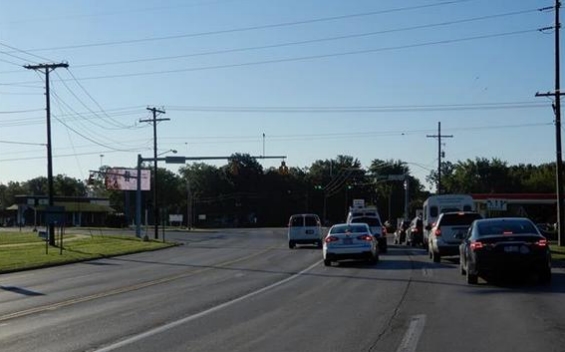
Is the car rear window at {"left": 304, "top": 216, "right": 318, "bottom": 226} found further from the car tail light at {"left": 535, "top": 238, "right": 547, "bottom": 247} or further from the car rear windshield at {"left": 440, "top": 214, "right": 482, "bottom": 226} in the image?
the car tail light at {"left": 535, "top": 238, "right": 547, "bottom": 247}

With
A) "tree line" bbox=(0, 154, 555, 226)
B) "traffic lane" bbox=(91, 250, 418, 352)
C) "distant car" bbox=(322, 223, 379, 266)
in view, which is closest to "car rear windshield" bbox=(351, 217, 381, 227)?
"distant car" bbox=(322, 223, 379, 266)

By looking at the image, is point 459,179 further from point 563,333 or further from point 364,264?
point 563,333

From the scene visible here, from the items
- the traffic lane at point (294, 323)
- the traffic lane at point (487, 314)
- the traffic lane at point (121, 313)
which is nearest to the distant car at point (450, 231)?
the traffic lane at point (121, 313)

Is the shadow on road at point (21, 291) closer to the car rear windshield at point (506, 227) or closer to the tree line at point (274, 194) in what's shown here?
the car rear windshield at point (506, 227)

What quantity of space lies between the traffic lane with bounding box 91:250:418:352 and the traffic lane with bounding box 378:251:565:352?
550 mm

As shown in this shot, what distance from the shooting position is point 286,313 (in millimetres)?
14109

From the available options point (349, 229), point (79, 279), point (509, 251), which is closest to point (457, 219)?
point (349, 229)

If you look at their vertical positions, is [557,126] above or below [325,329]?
above

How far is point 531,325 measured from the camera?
39.0ft

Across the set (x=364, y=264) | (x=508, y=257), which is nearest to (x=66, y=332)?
(x=508, y=257)

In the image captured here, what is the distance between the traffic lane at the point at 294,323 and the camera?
10.7m

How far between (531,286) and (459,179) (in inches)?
4904

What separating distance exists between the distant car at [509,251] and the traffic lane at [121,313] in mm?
5377

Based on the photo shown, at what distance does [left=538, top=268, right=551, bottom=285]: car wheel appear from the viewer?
18234 mm
